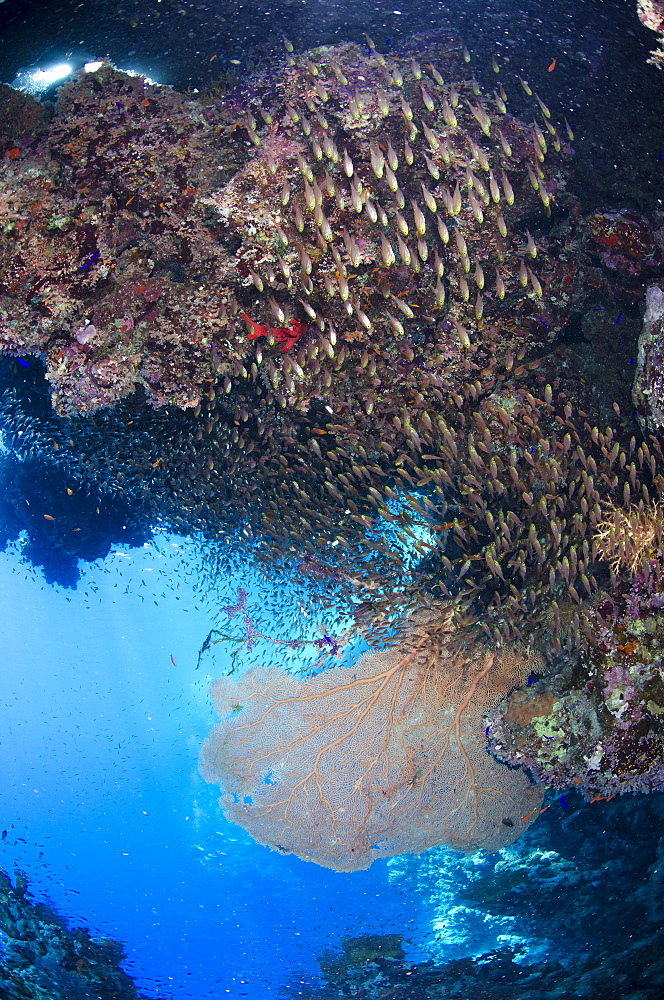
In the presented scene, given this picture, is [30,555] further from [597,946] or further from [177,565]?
[597,946]

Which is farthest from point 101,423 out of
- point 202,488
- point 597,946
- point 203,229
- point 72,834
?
point 597,946

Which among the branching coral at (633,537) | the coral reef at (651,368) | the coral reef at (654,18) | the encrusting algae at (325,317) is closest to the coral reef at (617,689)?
the branching coral at (633,537)

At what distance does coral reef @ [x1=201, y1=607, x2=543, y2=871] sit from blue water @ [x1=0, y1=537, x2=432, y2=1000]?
9.2 inches

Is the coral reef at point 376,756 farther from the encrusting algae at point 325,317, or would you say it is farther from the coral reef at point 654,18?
the coral reef at point 654,18

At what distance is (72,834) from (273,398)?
3.64m

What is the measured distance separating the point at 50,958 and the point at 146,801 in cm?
166

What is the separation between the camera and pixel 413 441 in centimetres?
334

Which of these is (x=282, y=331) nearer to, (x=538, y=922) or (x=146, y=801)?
(x=146, y=801)

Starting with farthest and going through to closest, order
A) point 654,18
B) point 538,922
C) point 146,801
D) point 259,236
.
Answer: point 146,801
point 654,18
point 538,922
point 259,236

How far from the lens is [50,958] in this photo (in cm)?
412

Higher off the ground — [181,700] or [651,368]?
[651,368]

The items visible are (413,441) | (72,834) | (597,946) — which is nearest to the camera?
(413,441)

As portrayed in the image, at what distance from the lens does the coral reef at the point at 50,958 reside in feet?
13.1

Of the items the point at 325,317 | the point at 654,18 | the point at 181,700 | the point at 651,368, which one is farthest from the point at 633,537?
the point at 654,18
